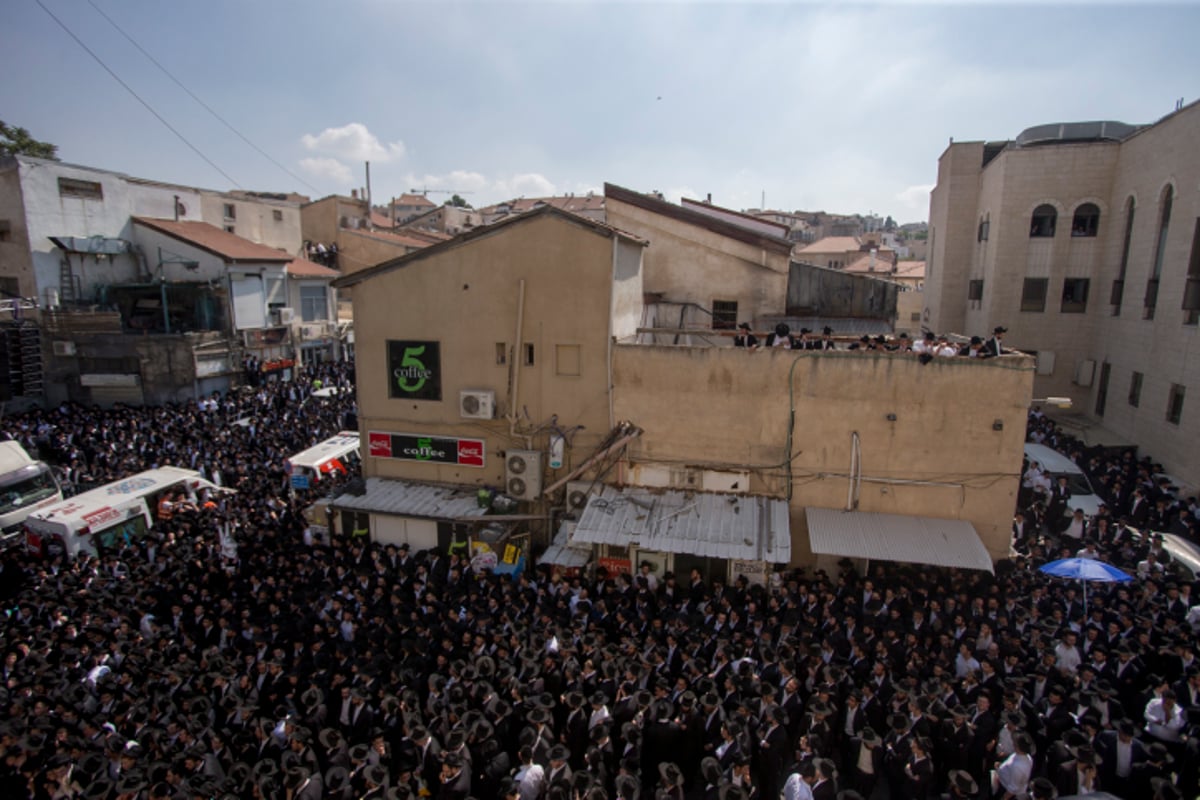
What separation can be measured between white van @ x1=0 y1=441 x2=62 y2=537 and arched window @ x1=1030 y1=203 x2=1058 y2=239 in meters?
30.3

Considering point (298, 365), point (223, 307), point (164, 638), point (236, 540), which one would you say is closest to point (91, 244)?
point (223, 307)

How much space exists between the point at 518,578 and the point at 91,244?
2414 cm

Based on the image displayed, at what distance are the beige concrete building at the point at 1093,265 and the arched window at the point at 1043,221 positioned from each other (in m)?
0.04

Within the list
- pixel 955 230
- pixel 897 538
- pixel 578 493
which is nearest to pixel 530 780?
pixel 578 493

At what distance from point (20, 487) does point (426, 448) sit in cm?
940

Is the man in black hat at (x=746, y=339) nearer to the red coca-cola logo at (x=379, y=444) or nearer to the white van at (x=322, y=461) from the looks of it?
the red coca-cola logo at (x=379, y=444)

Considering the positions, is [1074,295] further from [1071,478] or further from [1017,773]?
[1017,773]

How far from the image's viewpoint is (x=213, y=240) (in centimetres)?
2828

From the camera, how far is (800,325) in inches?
679

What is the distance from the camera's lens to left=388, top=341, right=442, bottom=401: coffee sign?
13.8 meters

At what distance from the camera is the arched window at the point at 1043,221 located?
23688mm

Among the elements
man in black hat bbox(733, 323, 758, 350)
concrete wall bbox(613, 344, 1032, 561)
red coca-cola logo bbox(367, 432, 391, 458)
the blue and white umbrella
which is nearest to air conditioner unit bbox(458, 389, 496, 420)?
red coca-cola logo bbox(367, 432, 391, 458)

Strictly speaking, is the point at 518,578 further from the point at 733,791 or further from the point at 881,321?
the point at 881,321

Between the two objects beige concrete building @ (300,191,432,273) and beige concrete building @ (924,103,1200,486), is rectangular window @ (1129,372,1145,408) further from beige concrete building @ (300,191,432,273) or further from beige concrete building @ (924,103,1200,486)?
beige concrete building @ (300,191,432,273)
